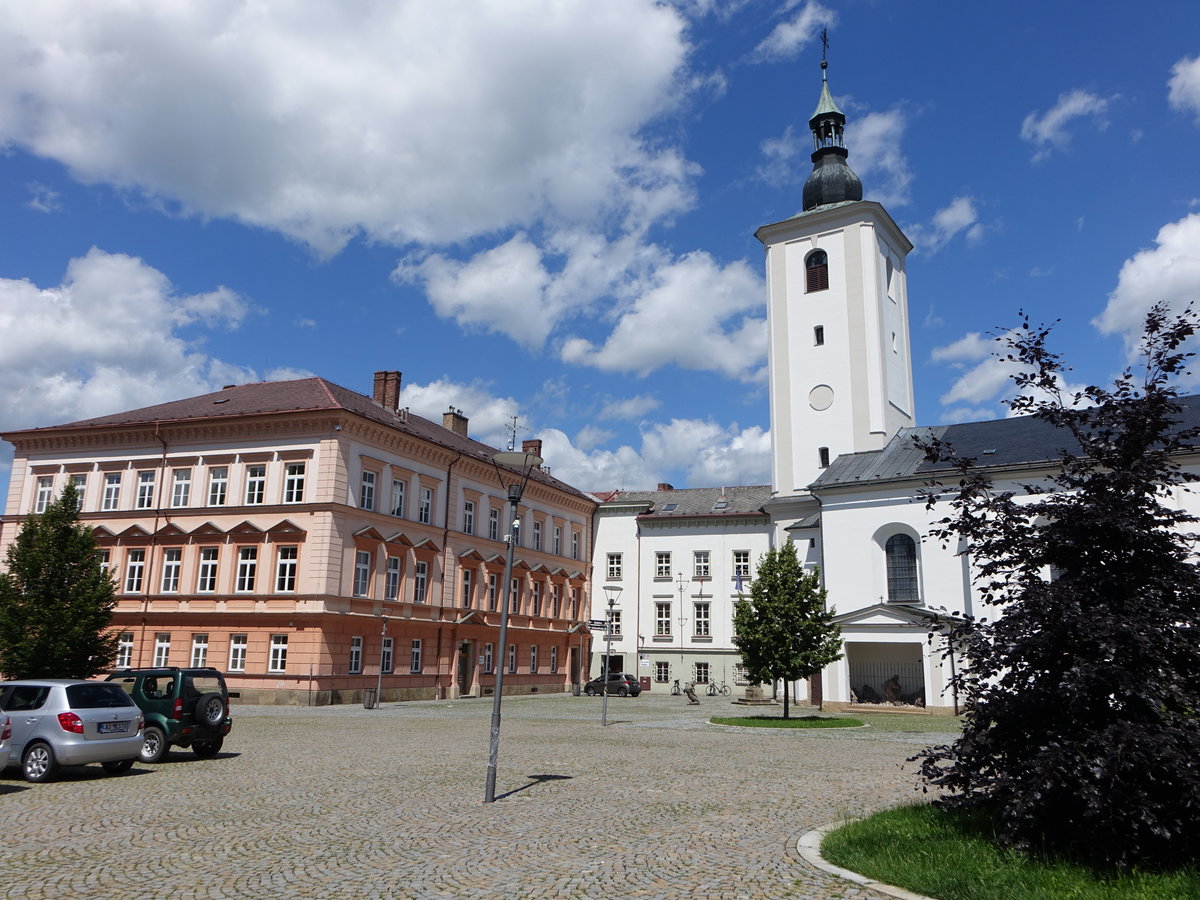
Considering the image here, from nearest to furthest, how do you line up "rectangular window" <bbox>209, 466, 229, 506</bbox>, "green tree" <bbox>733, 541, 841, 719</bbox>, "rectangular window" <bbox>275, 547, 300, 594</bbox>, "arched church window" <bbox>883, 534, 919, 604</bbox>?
"green tree" <bbox>733, 541, 841, 719</bbox>, "rectangular window" <bbox>275, 547, 300, 594</bbox>, "rectangular window" <bbox>209, 466, 229, 506</bbox>, "arched church window" <bbox>883, 534, 919, 604</bbox>

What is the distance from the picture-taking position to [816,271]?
48.7m

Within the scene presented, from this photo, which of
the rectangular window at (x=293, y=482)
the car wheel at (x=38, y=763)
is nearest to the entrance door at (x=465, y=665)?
the rectangular window at (x=293, y=482)

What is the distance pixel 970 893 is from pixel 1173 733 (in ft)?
6.91

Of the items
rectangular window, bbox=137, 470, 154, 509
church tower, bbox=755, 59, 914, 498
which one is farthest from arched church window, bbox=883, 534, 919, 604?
rectangular window, bbox=137, 470, 154, 509

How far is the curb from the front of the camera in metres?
7.36

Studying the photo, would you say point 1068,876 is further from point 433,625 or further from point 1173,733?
→ point 433,625

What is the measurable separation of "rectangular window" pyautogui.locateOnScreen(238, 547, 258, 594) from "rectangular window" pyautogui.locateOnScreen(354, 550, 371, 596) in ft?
12.7

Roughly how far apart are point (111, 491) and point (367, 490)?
1181 centimetres

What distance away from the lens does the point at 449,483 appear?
43938mm

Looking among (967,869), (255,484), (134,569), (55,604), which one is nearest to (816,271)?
(255,484)

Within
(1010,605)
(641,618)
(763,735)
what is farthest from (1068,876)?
(641,618)

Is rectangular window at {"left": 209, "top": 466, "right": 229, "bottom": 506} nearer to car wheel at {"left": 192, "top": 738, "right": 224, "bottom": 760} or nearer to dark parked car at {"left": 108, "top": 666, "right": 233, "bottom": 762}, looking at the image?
dark parked car at {"left": 108, "top": 666, "right": 233, "bottom": 762}

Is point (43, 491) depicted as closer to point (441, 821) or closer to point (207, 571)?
point (207, 571)

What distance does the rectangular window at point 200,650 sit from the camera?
3622cm
